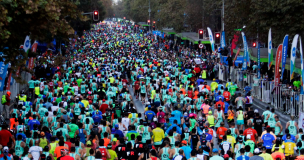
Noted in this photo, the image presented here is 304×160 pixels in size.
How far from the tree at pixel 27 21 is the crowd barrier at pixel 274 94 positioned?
29.4ft

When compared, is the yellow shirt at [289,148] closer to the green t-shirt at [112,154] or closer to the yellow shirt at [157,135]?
the yellow shirt at [157,135]

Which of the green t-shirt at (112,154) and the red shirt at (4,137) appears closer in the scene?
the green t-shirt at (112,154)

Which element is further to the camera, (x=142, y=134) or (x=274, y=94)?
(x=274, y=94)

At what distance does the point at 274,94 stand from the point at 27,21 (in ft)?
43.6

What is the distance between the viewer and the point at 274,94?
22.5 metres

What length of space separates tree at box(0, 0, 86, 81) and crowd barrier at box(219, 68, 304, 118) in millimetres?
8961

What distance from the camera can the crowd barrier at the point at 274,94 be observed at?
19734 millimetres

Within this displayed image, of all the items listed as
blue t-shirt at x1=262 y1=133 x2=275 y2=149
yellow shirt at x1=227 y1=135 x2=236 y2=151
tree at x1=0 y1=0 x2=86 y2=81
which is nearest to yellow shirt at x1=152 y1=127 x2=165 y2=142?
yellow shirt at x1=227 y1=135 x2=236 y2=151

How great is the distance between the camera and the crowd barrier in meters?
19.7

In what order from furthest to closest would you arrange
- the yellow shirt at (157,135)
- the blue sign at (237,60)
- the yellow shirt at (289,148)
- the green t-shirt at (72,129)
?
the blue sign at (237,60) → the green t-shirt at (72,129) → the yellow shirt at (157,135) → the yellow shirt at (289,148)

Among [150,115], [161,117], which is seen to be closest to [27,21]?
[150,115]

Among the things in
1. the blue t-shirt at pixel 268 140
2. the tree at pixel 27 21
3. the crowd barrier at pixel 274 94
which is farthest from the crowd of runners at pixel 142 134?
the crowd barrier at pixel 274 94

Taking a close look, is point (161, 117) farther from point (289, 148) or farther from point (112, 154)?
point (289, 148)

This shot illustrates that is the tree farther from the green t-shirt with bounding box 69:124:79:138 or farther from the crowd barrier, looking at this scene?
the crowd barrier
